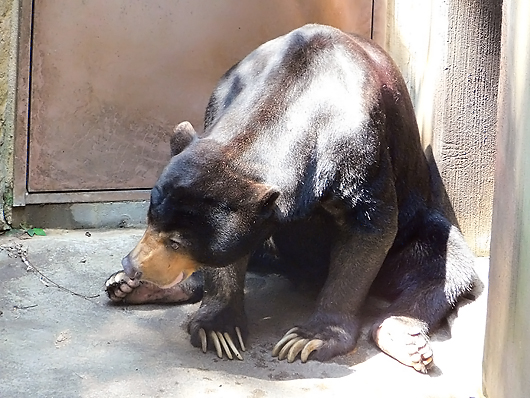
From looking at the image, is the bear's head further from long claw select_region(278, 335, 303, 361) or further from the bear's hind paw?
the bear's hind paw

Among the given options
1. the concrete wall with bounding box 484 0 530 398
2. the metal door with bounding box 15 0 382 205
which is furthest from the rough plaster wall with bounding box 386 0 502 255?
the concrete wall with bounding box 484 0 530 398

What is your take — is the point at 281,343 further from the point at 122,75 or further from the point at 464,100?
the point at 122,75

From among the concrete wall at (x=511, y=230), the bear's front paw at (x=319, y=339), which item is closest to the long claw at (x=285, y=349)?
the bear's front paw at (x=319, y=339)

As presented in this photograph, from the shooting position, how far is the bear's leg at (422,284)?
3.40 meters

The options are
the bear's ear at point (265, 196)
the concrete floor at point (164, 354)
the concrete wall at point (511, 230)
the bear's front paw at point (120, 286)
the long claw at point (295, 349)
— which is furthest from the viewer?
the bear's front paw at point (120, 286)

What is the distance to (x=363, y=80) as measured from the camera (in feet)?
11.6

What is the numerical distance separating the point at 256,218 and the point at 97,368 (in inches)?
36.0

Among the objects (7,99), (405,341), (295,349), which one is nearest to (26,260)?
Result: (7,99)

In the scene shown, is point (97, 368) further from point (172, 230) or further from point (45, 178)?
point (45, 178)

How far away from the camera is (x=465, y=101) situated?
168 inches

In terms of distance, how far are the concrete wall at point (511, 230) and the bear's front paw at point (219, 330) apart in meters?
1.12

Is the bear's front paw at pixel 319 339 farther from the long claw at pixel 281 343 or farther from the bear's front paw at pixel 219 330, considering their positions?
the bear's front paw at pixel 219 330

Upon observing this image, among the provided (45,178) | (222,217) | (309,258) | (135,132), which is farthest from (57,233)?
(222,217)

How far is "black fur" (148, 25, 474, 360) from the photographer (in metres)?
3.07
